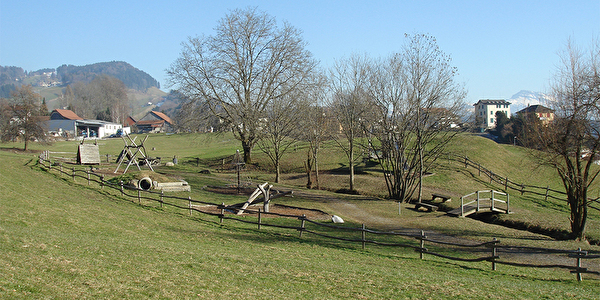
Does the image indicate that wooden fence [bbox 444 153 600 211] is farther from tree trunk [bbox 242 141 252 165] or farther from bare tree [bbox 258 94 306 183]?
tree trunk [bbox 242 141 252 165]

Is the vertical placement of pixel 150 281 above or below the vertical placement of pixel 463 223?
above

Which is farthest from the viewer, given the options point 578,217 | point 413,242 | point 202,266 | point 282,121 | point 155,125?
point 155,125

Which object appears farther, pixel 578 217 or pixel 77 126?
pixel 77 126

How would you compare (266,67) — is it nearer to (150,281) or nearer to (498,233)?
(498,233)

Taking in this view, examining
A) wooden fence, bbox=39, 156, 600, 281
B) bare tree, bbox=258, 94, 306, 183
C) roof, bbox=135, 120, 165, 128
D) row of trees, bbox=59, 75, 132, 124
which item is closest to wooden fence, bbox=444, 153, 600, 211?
bare tree, bbox=258, 94, 306, 183

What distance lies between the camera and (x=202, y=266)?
998 cm

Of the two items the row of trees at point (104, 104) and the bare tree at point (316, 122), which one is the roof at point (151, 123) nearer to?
the row of trees at point (104, 104)

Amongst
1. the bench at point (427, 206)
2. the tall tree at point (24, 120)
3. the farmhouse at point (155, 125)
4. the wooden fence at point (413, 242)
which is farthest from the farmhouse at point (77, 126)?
the bench at point (427, 206)

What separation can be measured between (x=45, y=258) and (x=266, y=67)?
123 feet

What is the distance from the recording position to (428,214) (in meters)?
23.7

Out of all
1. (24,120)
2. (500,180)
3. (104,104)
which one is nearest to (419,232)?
(500,180)

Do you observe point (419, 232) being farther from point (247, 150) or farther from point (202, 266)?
point (247, 150)

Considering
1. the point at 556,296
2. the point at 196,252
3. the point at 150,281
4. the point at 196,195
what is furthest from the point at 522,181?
the point at 150,281

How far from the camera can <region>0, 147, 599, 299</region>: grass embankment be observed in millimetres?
7934
